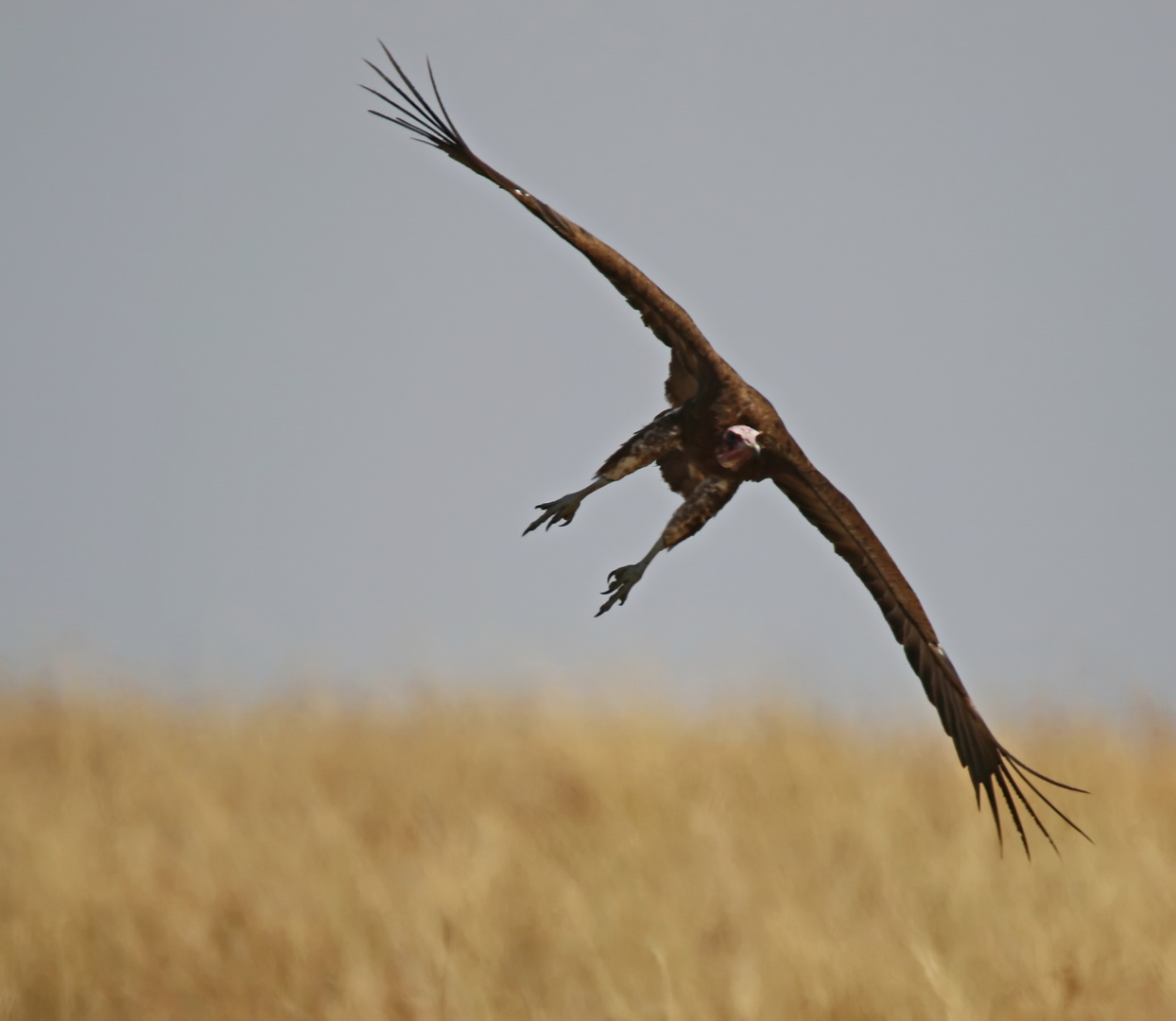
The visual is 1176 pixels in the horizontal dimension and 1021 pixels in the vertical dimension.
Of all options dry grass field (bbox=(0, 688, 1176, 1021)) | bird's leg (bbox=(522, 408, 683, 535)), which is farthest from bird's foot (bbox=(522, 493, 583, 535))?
dry grass field (bbox=(0, 688, 1176, 1021))

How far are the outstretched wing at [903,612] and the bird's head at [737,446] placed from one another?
24 centimetres

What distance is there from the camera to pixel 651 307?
14.6 ft

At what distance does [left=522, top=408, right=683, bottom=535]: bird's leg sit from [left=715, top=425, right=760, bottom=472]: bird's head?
0.21 meters

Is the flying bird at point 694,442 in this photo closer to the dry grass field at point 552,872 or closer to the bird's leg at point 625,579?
the bird's leg at point 625,579

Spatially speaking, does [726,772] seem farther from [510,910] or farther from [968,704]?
[968,704]

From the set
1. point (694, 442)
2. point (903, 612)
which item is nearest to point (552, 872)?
point (903, 612)

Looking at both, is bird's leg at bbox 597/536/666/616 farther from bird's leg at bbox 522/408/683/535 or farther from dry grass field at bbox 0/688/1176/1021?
dry grass field at bbox 0/688/1176/1021

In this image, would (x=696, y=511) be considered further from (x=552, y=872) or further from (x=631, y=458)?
(x=552, y=872)

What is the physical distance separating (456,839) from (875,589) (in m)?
4.77

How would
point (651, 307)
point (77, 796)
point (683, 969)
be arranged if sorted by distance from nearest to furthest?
1. point (651, 307)
2. point (683, 969)
3. point (77, 796)

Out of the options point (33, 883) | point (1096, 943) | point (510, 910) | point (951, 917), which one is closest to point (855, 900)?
point (951, 917)

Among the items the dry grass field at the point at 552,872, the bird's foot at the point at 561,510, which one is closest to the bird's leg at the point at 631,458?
the bird's foot at the point at 561,510

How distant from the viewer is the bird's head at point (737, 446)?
429cm

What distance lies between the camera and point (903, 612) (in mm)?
5176
